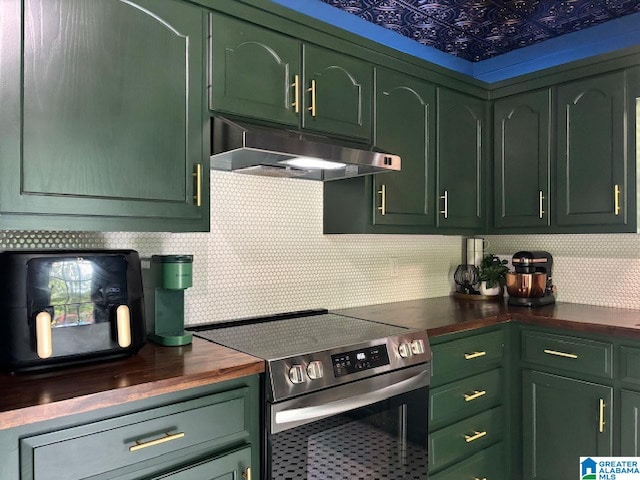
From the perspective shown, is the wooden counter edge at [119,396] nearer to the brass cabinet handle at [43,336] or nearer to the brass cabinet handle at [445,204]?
the brass cabinet handle at [43,336]

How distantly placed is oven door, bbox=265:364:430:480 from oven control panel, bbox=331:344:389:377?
5 cm

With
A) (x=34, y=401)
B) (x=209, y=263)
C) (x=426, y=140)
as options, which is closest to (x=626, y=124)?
(x=426, y=140)

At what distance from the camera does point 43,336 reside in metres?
1.29

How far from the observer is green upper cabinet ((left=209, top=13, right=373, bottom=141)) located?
1.76 meters

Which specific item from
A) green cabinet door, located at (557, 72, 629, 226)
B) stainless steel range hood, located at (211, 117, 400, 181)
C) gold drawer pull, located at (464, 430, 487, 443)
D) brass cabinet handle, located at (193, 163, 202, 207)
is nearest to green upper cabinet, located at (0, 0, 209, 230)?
brass cabinet handle, located at (193, 163, 202, 207)

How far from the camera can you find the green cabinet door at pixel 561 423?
6.97 ft

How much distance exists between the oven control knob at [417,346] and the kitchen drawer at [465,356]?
123 millimetres

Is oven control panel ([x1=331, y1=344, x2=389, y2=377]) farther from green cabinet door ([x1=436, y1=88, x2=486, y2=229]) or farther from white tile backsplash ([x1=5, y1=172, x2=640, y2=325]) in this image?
green cabinet door ([x1=436, y1=88, x2=486, y2=229])

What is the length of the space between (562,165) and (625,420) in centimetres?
128

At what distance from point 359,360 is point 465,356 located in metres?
0.70

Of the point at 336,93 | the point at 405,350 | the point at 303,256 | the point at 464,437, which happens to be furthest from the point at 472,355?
the point at 336,93

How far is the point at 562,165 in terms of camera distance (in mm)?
2561

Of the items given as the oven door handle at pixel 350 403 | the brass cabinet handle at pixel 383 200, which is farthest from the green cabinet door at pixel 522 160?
the oven door handle at pixel 350 403

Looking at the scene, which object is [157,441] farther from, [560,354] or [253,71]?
[560,354]
